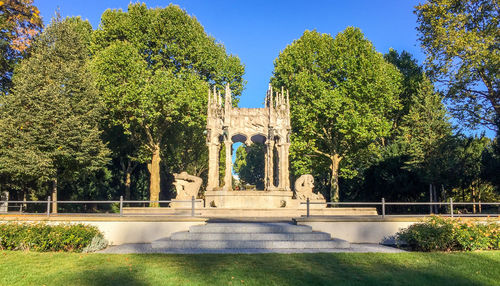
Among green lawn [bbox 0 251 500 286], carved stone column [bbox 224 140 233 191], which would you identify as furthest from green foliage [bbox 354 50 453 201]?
green lawn [bbox 0 251 500 286]

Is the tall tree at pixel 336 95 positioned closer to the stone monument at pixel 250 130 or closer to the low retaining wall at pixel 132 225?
the stone monument at pixel 250 130

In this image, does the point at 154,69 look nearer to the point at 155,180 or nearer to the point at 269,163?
the point at 155,180

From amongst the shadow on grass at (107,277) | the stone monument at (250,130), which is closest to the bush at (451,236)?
the shadow on grass at (107,277)

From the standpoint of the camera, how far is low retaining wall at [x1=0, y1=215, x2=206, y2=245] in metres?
17.2

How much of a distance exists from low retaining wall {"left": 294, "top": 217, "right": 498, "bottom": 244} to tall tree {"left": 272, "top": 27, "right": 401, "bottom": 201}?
19.0 meters

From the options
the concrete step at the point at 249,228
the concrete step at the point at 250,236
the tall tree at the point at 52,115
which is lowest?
the concrete step at the point at 250,236

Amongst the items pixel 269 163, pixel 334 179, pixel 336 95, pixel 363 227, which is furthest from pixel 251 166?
pixel 363 227

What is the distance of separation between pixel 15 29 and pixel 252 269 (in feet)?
106

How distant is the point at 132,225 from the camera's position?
17.4 meters

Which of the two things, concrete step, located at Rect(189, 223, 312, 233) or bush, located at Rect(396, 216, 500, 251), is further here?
concrete step, located at Rect(189, 223, 312, 233)

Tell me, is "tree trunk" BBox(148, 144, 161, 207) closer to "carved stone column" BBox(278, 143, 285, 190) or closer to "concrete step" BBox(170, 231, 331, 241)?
"carved stone column" BBox(278, 143, 285, 190)

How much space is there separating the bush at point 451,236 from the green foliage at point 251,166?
178ft

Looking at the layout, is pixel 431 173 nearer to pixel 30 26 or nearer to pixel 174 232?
pixel 174 232

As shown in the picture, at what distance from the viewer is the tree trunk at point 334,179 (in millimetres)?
36875
